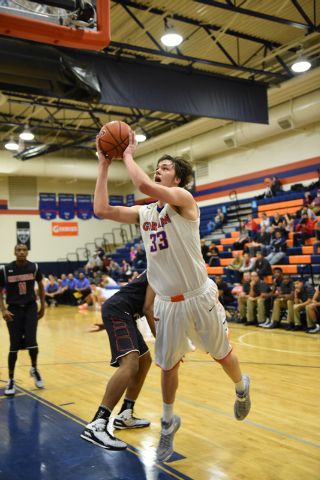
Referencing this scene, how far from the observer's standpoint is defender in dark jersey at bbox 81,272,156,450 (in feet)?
9.53

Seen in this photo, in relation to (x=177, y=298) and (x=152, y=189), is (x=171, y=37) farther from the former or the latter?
(x=177, y=298)

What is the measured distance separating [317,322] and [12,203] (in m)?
16.7

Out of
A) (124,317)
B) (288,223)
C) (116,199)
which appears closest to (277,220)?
(288,223)

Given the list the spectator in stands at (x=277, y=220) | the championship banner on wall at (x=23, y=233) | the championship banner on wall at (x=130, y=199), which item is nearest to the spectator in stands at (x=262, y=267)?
the spectator in stands at (x=277, y=220)

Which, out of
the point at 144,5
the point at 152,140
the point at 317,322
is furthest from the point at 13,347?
the point at 152,140

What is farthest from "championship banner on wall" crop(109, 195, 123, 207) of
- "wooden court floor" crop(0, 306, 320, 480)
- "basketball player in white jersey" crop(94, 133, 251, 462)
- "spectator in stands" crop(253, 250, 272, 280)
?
"basketball player in white jersey" crop(94, 133, 251, 462)

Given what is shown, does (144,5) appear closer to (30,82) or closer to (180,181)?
(30,82)

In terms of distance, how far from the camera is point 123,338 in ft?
11.3

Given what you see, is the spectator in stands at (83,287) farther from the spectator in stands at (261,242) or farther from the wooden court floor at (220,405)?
the wooden court floor at (220,405)

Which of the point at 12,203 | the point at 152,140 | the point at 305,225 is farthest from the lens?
the point at 12,203

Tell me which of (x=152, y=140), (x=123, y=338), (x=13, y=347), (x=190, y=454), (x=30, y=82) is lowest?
(x=190, y=454)

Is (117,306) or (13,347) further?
(13,347)

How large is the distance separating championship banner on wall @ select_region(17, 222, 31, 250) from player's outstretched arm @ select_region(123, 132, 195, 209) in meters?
19.5

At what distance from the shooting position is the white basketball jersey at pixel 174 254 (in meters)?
3.00
